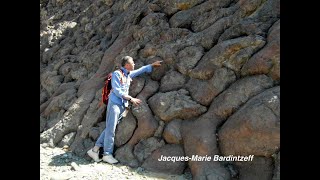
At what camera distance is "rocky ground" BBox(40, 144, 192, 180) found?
6.00m

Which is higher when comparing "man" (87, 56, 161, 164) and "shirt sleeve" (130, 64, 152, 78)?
"shirt sleeve" (130, 64, 152, 78)

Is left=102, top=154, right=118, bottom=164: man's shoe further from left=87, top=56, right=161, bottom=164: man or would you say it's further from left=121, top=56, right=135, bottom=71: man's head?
left=121, top=56, right=135, bottom=71: man's head

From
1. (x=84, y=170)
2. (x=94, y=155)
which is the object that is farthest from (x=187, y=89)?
(x=84, y=170)

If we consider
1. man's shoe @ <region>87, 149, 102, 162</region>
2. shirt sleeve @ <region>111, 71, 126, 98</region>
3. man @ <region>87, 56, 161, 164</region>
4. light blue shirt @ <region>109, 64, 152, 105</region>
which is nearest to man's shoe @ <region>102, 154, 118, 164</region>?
man @ <region>87, 56, 161, 164</region>

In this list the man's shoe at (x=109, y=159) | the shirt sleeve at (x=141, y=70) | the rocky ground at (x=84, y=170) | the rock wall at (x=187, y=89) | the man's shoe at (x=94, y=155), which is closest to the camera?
the rock wall at (x=187, y=89)

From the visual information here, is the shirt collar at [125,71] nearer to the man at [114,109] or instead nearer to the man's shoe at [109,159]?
the man at [114,109]

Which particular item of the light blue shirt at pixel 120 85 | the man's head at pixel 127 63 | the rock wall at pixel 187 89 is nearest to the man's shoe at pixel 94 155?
the rock wall at pixel 187 89

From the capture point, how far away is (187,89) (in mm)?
6832

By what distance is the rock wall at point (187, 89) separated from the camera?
18.3 ft

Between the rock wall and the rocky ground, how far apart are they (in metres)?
0.20

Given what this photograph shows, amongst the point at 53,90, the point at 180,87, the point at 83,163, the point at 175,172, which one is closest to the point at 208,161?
the point at 175,172

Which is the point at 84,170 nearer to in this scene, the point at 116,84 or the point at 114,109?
the point at 114,109

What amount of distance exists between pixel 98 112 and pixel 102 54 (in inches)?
93.1

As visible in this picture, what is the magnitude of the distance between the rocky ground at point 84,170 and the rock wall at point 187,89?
0.65 ft
